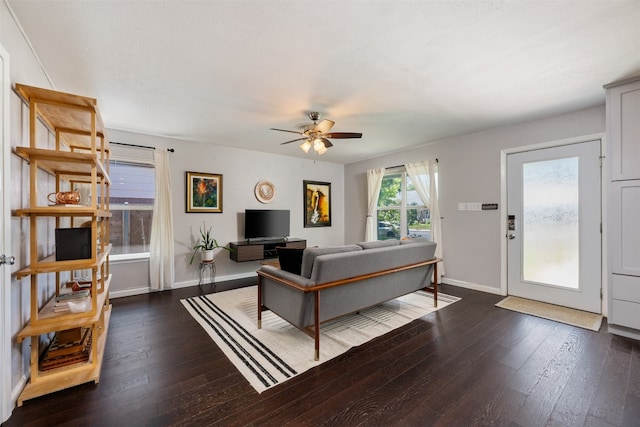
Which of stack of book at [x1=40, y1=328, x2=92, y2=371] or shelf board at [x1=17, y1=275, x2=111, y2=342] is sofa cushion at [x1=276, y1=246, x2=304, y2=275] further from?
stack of book at [x1=40, y1=328, x2=92, y2=371]

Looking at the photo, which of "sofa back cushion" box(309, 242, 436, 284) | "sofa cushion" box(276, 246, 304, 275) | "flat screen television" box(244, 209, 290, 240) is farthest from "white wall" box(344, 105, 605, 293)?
"sofa cushion" box(276, 246, 304, 275)

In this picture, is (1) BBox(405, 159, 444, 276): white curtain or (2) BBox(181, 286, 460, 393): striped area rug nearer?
(2) BBox(181, 286, 460, 393): striped area rug

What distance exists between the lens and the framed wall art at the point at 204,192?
14.9 feet

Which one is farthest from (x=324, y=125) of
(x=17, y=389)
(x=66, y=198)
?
(x=17, y=389)

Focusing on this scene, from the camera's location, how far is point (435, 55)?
2123 millimetres

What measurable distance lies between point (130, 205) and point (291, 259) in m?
3.14

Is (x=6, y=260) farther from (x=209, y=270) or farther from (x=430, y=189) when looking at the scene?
(x=430, y=189)

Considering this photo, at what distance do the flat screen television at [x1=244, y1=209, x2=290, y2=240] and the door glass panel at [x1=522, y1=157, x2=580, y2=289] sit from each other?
12.9 ft

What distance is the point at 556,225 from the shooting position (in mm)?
3449

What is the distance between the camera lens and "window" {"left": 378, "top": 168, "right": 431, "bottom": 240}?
16.5 ft

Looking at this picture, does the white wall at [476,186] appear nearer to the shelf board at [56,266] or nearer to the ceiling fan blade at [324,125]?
the ceiling fan blade at [324,125]

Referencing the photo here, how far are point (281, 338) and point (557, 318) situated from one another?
3159 millimetres

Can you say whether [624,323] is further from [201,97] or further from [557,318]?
[201,97]

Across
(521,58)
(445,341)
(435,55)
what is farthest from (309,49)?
(445,341)
